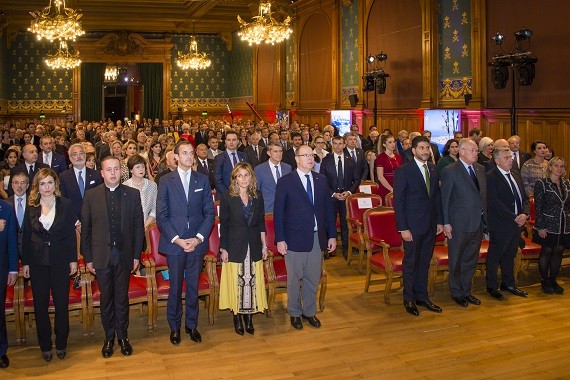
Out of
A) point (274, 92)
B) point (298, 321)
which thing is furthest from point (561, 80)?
point (274, 92)

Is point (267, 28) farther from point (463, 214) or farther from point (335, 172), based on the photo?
point (463, 214)

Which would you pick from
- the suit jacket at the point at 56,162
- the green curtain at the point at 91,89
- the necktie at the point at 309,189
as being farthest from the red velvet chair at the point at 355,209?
the green curtain at the point at 91,89

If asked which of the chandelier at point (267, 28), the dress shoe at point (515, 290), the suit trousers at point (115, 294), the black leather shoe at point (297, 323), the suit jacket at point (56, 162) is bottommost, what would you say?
the black leather shoe at point (297, 323)

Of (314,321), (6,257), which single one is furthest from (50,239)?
(314,321)

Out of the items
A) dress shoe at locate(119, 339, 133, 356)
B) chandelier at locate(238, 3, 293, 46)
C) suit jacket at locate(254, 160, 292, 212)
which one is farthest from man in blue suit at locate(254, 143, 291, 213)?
chandelier at locate(238, 3, 293, 46)

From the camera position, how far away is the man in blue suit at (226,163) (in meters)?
7.92

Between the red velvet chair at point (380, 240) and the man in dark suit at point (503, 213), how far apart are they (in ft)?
3.00

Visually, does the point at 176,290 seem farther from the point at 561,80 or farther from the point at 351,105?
the point at 351,105

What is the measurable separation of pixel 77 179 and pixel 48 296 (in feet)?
6.11

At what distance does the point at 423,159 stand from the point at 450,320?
145 centimetres

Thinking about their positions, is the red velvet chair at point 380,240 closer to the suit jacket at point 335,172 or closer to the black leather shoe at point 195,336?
the suit jacket at point 335,172

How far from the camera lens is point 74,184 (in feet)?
21.0

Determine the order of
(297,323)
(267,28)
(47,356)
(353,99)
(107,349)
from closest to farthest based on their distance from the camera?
1. (47,356)
2. (107,349)
3. (297,323)
4. (267,28)
5. (353,99)

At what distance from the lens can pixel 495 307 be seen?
6.12m
